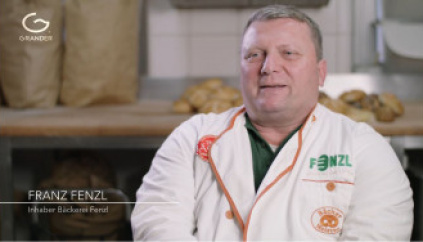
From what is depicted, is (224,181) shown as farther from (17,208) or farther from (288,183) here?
(17,208)

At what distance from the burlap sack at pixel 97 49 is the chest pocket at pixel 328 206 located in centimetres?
61

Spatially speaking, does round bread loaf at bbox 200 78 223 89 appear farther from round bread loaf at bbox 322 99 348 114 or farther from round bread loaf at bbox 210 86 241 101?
round bread loaf at bbox 322 99 348 114

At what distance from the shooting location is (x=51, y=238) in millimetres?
1140

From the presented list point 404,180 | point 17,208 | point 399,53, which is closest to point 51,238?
point 17,208

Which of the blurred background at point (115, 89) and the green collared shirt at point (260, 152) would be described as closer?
the green collared shirt at point (260, 152)

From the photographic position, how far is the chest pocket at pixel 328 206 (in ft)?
2.49

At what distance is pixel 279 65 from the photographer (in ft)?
2.53

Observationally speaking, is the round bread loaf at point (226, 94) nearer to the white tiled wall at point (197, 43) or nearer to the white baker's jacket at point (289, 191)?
the white tiled wall at point (197, 43)

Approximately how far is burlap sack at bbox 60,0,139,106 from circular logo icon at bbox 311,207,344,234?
0.63m

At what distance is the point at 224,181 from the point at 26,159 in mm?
504

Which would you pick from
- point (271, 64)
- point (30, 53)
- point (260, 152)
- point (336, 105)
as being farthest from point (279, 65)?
point (30, 53)

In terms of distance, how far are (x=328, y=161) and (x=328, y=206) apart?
0.07 meters

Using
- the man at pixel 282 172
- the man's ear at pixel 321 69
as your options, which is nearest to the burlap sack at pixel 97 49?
the man at pixel 282 172

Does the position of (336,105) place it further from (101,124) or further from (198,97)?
(101,124)
